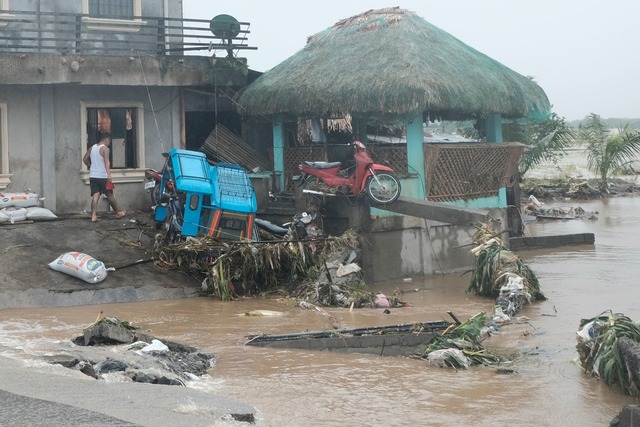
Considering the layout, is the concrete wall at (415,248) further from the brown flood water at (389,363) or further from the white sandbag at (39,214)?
the white sandbag at (39,214)

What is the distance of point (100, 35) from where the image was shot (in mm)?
18234

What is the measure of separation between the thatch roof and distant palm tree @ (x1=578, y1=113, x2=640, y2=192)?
14.5 meters

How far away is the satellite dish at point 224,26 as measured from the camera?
60.0 ft

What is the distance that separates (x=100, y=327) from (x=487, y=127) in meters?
11.4

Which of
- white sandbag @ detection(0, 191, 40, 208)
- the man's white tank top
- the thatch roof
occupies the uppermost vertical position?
the thatch roof

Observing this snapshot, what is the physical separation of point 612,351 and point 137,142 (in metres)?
11.4

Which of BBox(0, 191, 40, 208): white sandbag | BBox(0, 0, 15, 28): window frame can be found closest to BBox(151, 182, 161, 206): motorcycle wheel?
BBox(0, 191, 40, 208): white sandbag

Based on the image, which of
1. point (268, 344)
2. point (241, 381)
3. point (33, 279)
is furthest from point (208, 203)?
point (241, 381)

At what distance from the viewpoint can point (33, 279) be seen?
13.6m

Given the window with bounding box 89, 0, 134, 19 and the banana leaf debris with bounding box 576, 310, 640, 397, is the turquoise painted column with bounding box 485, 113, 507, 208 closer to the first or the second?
the window with bounding box 89, 0, 134, 19

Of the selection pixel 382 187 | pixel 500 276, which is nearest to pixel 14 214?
pixel 382 187

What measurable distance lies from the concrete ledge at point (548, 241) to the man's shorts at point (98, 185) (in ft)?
28.9

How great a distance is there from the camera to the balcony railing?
55.4ft

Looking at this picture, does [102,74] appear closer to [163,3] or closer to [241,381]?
[163,3]
